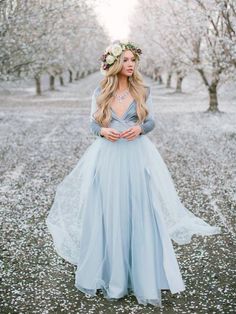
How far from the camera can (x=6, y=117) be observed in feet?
81.1

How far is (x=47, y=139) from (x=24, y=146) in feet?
4.98

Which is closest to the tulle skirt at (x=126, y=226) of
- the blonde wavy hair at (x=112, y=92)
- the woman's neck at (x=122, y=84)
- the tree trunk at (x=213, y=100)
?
the blonde wavy hair at (x=112, y=92)

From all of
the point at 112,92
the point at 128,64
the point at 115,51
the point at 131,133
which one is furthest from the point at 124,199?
the point at 115,51

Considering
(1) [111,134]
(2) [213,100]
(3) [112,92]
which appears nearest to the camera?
(1) [111,134]

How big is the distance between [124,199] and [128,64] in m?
1.42

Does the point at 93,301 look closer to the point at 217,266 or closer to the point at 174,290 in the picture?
the point at 174,290

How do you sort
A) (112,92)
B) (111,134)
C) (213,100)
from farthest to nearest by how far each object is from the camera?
(213,100) → (112,92) → (111,134)

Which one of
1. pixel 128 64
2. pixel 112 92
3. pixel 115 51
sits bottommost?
pixel 112 92

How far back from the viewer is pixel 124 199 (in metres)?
5.35

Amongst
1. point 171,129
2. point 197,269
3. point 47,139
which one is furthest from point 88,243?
point 171,129

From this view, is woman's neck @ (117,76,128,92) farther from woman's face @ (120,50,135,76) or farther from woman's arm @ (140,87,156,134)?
woman's arm @ (140,87,156,134)

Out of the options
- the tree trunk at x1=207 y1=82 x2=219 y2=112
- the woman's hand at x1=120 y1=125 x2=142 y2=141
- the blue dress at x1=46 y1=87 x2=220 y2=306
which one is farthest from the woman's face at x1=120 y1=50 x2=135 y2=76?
the tree trunk at x1=207 y1=82 x2=219 y2=112

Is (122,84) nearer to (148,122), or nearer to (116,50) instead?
(116,50)

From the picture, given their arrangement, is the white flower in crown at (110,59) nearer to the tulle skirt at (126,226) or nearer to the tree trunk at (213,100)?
the tulle skirt at (126,226)
